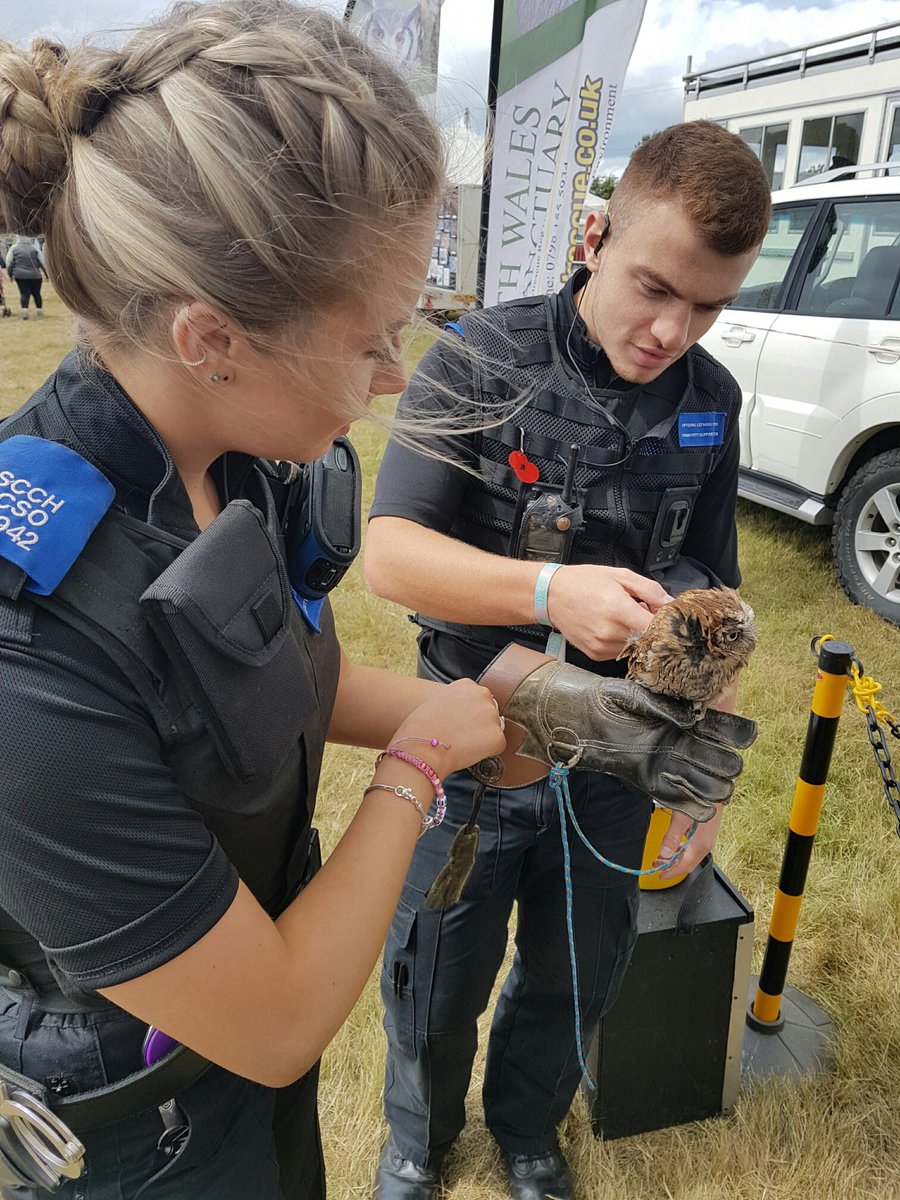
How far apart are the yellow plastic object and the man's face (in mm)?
1090

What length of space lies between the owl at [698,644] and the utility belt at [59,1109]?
875 mm

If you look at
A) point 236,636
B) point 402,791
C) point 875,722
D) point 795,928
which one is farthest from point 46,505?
point 795,928

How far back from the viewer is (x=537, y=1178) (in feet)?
6.98

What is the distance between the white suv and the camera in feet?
15.3

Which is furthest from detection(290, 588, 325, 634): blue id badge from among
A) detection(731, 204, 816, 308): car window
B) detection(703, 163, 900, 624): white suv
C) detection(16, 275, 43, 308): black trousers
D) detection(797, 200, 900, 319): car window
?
detection(16, 275, 43, 308): black trousers

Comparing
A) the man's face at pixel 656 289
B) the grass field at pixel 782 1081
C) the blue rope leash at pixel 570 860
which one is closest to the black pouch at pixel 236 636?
the grass field at pixel 782 1081

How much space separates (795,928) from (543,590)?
1.54 meters

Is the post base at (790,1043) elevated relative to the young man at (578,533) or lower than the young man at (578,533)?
lower

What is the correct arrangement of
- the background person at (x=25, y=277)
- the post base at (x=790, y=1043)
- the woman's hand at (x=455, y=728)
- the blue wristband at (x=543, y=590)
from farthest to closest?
1. the background person at (x=25, y=277)
2. the post base at (x=790, y=1043)
3. the blue wristband at (x=543, y=590)
4. the woman's hand at (x=455, y=728)

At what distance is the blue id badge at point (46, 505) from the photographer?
2.47 ft

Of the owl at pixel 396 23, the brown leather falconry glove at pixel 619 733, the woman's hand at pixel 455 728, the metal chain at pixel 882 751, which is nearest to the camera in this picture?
the woman's hand at pixel 455 728

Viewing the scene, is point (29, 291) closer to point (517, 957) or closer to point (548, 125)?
point (548, 125)

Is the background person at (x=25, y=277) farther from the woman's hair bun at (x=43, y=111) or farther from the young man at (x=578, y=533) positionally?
the woman's hair bun at (x=43, y=111)

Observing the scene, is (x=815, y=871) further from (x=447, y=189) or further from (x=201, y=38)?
(x=201, y=38)
